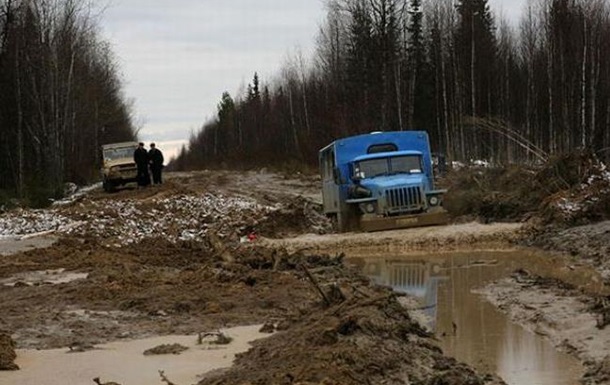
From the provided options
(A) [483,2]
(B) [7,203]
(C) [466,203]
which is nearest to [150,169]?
(B) [7,203]

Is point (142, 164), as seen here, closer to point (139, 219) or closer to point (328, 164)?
point (139, 219)

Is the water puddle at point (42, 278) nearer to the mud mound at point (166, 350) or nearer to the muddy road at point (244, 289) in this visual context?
the muddy road at point (244, 289)

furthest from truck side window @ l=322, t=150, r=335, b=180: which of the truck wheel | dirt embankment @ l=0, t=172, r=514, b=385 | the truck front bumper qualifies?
the truck wheel

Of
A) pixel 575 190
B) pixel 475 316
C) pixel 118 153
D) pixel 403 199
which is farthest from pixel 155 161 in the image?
pixel 475 316

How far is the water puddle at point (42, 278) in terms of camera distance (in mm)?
15695

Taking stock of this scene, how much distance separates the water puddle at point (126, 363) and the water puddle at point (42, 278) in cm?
587

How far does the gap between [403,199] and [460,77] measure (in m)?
39.0

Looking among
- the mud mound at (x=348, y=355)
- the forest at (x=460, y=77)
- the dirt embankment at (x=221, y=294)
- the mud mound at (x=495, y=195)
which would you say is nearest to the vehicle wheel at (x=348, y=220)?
the dirt embankment at (x=221, y=294)

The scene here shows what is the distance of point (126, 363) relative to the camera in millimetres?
9148

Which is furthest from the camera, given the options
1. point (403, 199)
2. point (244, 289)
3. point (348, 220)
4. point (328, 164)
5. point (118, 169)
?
point (118, 169)

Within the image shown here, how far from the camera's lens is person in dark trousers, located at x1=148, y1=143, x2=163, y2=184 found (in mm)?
37219

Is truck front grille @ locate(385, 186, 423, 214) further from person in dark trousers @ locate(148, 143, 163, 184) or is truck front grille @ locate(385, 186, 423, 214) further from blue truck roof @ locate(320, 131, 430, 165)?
person in dark trousers @ locate(148, 143, 163, 184)

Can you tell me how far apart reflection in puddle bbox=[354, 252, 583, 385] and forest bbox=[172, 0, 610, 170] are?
95.2 ft

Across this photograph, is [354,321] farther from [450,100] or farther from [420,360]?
[450,100]
